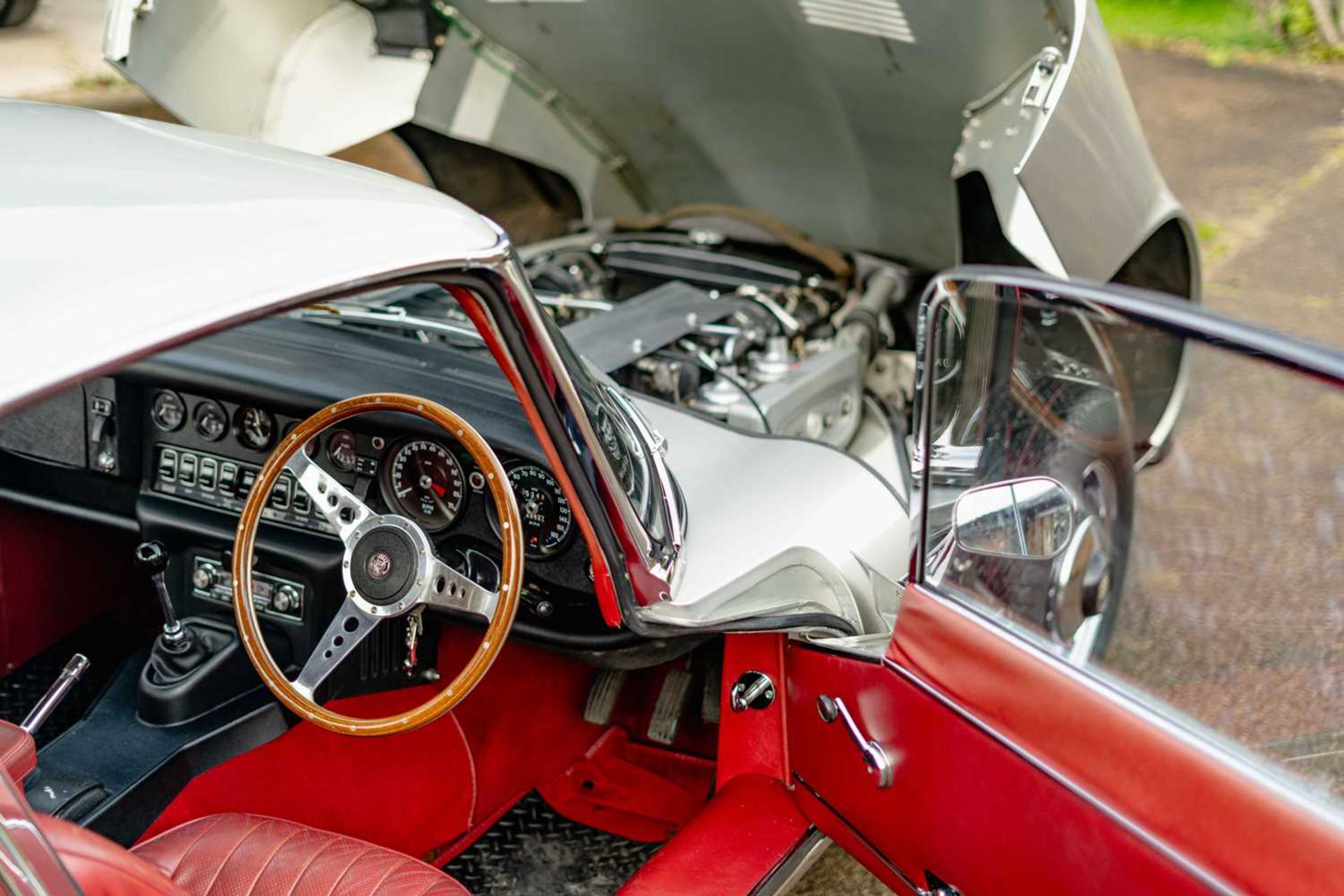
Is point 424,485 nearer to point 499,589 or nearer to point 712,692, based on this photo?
point 499,589

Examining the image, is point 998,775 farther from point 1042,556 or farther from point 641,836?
point 641,836

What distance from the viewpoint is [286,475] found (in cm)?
217

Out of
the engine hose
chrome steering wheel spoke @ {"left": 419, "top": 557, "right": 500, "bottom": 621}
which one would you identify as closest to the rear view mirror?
chrome steering wheel spoke @ {"left": 419, "top": 557, "right": 500, "bottom": 621}

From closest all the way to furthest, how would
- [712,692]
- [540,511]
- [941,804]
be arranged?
[941,804]
[540,511]
[712,692]

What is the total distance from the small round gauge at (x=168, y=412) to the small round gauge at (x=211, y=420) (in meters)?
0.04

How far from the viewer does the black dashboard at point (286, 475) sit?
79.9 inches

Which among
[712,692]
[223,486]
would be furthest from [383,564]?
[712,692]

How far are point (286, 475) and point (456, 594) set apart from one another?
1.61ft

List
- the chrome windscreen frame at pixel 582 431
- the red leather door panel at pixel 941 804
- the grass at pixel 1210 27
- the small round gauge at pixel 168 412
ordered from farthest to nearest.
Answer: the grass at pixel 1210 27 → the small round gauge at pixel 168 412 → the chrome windscreen frame at pixel 582 431 → the red leather door panel at pixel 941 804

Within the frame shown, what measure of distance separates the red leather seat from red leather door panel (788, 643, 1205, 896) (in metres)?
0.58

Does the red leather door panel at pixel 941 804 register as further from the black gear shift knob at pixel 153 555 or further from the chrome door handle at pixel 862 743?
the black gear shift knob at pixel 153 555

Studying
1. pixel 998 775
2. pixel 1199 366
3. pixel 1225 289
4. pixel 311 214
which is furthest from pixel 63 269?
pixel 1225 289

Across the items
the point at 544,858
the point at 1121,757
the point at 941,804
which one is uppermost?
the point at 1121,757

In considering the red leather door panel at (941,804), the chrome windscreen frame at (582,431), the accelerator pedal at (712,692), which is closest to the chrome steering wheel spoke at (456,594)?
the chrome windscreen frame at (582,431)
